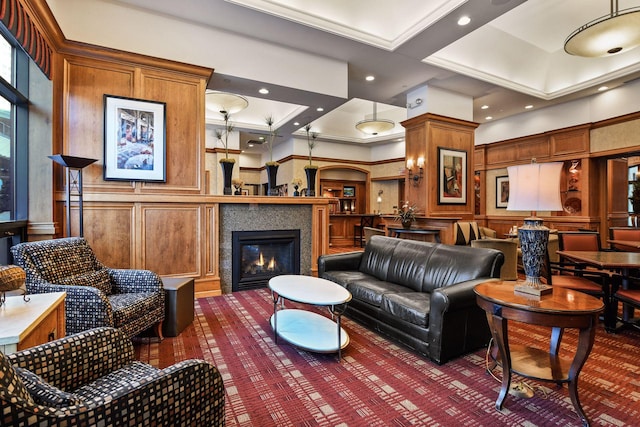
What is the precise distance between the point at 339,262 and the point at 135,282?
229 cm

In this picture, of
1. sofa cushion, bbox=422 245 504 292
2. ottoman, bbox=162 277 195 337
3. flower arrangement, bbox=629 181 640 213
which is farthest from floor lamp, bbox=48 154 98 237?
flower arrangement, bbox=629 181 640 213

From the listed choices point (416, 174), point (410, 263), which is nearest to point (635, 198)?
point (416, 174)

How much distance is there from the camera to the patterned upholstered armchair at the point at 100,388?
854 millimetres

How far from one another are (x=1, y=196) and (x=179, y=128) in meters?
1.93

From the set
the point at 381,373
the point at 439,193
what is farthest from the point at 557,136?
the point at 381,373

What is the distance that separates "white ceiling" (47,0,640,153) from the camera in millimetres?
3906

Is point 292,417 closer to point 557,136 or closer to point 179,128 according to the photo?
point 179,128

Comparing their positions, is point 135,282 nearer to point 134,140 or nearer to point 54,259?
point 54,259

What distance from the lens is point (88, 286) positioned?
2596 mm

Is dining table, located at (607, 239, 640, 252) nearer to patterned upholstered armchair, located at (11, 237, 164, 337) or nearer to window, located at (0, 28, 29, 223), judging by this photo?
patterned upholstered armchair, located at (11, 237, 164, 337)

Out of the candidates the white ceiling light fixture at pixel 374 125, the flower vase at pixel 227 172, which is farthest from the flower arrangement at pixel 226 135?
the white ceiling light fixture at pixel 374 125

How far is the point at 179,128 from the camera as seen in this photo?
163 inches

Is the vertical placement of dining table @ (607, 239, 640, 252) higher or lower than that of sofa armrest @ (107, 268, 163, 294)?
higher

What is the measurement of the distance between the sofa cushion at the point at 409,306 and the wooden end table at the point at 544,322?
544 mm
